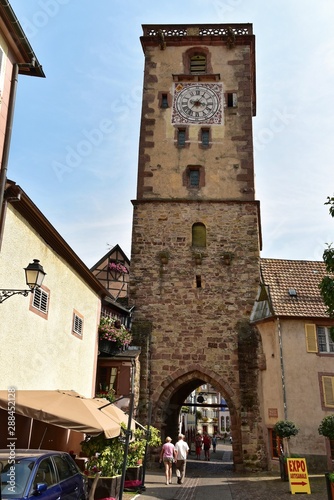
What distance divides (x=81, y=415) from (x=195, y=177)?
14.4m

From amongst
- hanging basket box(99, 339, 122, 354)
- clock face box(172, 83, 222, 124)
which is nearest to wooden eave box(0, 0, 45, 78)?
hanging basket box(99, 339, 122, 354)

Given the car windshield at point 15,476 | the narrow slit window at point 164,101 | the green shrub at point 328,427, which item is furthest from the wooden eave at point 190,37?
the car windshield at point 15,476

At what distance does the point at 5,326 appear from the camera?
30.7 feet

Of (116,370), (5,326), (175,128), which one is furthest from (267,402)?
(175,128)

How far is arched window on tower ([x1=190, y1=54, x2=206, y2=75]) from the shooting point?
23.8m

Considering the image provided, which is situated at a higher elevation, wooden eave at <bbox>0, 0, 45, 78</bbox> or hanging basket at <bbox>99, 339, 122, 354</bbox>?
wooden eave at <bbox>0, 0, 45, 78</bbox>

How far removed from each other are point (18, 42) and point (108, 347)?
1015cm

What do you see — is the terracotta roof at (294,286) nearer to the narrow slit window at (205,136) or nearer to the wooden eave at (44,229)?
the narrow slit window at (205,136)

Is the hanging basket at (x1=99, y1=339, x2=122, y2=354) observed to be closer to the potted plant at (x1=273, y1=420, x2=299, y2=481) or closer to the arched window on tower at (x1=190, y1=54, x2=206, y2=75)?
the potted plant at (x1=273, y1=420, x2=299, y2=481)

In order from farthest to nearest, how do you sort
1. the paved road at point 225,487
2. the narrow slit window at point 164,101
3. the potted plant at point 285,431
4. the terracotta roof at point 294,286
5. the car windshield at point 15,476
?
the narrow slit window at point 164,101, the terracotta roof at point 294,286, the potted plant at point 285,431, the paved road at point 225,487, the car windshield at point 15,476

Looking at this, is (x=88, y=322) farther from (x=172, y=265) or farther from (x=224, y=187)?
(x=224, y=187)

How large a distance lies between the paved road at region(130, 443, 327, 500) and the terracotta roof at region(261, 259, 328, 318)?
5470 millimetres

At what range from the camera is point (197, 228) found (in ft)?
66.8

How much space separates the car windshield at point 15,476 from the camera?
18.0 ft
